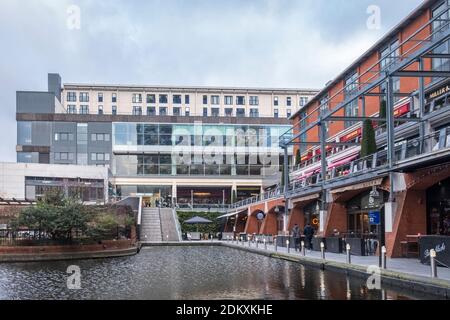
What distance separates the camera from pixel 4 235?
101 feet

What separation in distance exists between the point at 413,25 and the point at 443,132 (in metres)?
15.2

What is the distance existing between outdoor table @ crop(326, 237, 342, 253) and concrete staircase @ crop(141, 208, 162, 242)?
2645 centimetres

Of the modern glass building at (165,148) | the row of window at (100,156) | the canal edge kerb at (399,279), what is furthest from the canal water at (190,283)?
the row of window at (100,156)

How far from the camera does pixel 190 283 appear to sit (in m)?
17.6

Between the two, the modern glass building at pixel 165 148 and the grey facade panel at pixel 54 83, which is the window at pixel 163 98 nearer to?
the modern glass building at pixel 165 148

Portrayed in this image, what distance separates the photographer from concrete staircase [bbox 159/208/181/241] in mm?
55812

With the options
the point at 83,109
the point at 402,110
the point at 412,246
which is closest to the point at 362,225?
the point at 402,110

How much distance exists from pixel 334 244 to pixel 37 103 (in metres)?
80.2

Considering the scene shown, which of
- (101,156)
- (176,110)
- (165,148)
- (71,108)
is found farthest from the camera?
(71,108)

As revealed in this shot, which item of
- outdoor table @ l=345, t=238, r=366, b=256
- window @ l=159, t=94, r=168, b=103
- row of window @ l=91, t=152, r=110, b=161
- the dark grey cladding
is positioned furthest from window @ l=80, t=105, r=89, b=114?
outdoor table @ l=345, t=238, r=366, b=256

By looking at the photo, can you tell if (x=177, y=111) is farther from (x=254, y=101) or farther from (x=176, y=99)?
(x=254, y=101)

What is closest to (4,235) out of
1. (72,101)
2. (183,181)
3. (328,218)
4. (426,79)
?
(328,218)

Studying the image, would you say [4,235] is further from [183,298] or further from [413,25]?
[413,25]

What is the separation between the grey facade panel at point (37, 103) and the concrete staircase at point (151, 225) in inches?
1721
